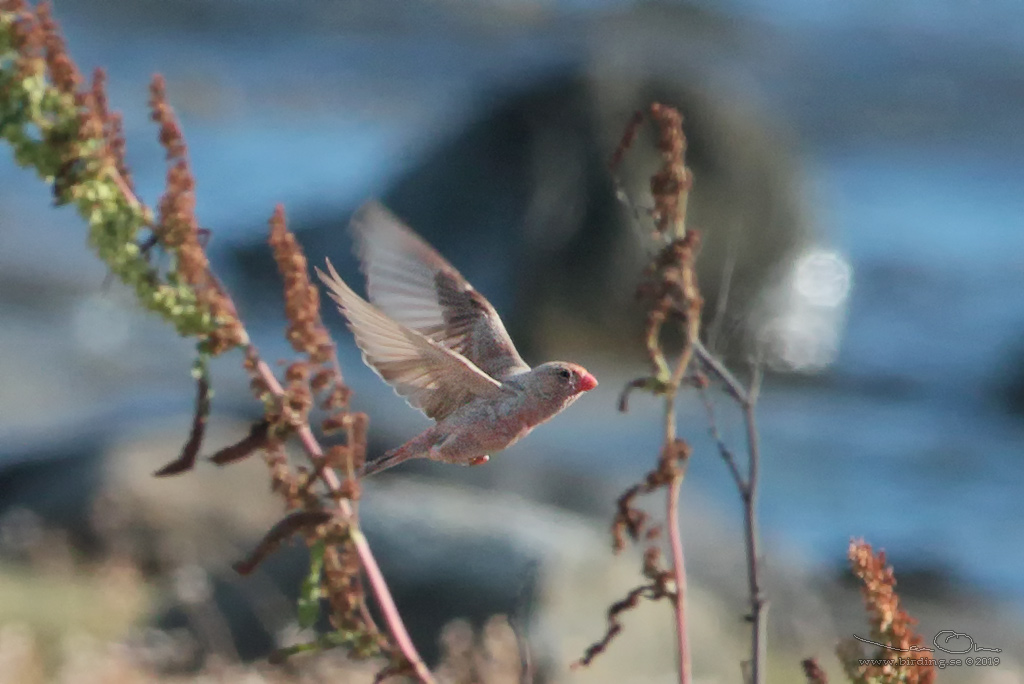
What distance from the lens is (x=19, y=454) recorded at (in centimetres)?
968

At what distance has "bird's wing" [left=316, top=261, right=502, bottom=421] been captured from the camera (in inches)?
78.6

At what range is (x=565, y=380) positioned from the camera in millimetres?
2102

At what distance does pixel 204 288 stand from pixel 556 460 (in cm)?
875

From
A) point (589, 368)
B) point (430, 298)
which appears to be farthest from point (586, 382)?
point (589, 368)

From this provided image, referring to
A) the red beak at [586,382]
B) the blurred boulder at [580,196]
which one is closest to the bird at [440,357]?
the red beak at [586,382]

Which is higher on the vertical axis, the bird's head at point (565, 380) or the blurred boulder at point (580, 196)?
the bird's head at point (565, 380)

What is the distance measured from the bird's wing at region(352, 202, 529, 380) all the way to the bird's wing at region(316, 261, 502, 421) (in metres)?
0.16

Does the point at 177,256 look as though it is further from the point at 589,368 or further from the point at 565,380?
the point at 589,368

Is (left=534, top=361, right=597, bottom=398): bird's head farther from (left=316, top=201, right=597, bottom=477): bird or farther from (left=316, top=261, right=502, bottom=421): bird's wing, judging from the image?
(left=316, top=261, right=502, bottom=421): bird's wing

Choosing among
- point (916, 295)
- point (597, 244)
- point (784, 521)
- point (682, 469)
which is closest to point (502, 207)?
point (597, 244)

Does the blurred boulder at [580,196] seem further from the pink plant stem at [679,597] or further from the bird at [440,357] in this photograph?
the pink plant stem at [679,597]

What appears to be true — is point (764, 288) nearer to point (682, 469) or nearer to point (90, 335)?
point (90, 335)

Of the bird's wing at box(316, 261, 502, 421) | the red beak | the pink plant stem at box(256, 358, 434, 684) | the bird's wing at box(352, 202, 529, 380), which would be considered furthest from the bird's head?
the pink plant stem at box(256, 358, 434, 684)

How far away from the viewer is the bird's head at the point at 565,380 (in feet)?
6.84
